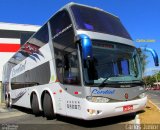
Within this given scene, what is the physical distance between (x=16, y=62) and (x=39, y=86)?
5.88m

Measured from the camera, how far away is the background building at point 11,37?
34312 mm

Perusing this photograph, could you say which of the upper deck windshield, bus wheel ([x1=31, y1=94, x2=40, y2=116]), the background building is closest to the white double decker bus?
the upper deck windshield

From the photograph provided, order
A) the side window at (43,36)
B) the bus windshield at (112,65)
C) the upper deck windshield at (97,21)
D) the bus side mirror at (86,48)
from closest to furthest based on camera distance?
1. the bus side mirror at (86,48)
2. the bus windshield at (112,65)
3. the upper deck windshield at (97,21)
4. the side window at (43,36)

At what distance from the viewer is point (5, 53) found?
3438 cm

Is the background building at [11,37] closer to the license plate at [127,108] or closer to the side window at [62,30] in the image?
the side window at [62,30]

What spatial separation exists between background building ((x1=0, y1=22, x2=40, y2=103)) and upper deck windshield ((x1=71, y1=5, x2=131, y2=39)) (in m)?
24.5

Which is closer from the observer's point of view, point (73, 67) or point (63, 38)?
point (73, 67)

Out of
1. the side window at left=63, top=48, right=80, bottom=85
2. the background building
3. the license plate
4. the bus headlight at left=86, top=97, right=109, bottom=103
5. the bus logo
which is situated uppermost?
the background building

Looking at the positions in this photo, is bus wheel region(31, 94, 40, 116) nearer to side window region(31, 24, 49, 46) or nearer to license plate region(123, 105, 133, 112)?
side window region(31, 24, 49, 46)

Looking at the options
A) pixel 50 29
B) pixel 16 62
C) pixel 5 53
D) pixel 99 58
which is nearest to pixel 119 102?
pixel 99 58

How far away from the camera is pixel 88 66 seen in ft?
30.9

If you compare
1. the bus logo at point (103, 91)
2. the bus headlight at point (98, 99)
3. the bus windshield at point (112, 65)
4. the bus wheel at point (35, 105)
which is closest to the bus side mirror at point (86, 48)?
the bus windshield at point (112, 65)

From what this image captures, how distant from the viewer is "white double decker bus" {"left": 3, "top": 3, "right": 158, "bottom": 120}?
9344 mm

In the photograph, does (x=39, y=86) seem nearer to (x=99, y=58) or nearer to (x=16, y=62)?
(x=99, y=58)
